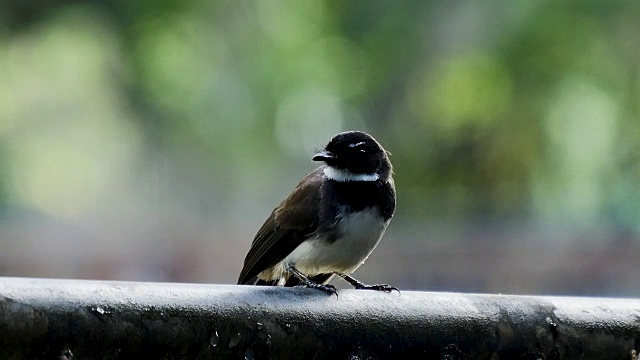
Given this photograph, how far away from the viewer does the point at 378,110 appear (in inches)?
503

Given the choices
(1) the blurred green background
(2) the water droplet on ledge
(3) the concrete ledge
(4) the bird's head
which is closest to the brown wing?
(4) the bird's head

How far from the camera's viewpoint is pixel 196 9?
39.5 feet

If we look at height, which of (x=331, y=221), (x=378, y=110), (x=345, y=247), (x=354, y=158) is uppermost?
(x=378, y=110)

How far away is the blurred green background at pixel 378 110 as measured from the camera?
11.3 meters

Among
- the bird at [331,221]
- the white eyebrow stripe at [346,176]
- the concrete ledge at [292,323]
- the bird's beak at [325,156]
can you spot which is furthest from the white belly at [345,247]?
the concrete ledge at [292,323]

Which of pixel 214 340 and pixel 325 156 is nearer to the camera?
pixel 214 340

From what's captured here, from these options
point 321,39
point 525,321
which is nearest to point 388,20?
point 321,39

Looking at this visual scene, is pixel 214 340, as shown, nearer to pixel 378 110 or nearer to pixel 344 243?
pixel 344 243

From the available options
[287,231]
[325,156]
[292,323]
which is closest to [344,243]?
[287,231]

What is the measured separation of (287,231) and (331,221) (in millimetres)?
282

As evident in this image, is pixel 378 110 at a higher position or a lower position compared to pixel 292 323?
higher

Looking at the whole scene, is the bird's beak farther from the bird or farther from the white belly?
the white belly

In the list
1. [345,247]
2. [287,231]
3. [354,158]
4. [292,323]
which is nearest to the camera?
[292,323]

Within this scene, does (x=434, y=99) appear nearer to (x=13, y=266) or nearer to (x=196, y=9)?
(x=196, y=9)
